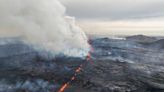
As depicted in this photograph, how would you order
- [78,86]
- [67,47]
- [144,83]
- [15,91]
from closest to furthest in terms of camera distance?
[15,91], [78,86], [144,83], [67,47]

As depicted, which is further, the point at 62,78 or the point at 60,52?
the point at 60,52

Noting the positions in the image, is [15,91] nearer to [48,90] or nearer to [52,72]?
[48,90]

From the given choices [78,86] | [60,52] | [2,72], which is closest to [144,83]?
[78,86]

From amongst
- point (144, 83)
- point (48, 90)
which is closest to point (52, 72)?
point (48, 90)

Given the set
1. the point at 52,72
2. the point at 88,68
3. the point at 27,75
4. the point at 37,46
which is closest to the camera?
the point at 27,75

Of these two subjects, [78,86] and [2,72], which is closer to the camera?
[78,86]

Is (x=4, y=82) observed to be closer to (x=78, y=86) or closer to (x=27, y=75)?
(x=27, y=75)

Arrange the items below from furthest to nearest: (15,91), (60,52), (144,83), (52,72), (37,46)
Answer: (37,46) < (60,52) < (52,72) < (144,83) < (15,91)

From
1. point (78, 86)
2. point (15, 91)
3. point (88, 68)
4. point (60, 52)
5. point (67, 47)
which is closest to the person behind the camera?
point (15, 91)
